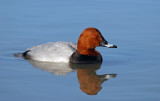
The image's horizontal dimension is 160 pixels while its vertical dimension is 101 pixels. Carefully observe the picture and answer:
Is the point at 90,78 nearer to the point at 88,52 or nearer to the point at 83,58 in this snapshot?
the point at 83,58

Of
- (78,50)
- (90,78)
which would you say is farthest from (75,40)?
(90,78)

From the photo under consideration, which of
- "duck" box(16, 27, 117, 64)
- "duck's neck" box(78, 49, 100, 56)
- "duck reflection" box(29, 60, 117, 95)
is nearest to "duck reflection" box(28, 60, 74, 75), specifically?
"duck reflection" box(29, 60, 117, 95)

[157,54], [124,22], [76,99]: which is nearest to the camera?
[76,99]

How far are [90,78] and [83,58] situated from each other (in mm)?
919

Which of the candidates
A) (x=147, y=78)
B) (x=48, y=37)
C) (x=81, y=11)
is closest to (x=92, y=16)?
(x=81, y=11)

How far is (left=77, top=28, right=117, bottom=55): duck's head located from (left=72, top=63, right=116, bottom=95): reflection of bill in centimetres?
33

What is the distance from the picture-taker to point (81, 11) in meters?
11.0

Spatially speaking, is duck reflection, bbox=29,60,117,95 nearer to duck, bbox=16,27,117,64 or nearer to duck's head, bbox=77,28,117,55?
duck, bbox=16,27,117,64

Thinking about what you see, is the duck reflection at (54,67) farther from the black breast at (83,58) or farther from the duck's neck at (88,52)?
the duck's neck at (88,52)

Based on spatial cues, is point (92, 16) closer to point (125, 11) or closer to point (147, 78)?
point (125, 11)

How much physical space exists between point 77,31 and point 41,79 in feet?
9.03

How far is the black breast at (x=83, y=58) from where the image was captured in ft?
27.2

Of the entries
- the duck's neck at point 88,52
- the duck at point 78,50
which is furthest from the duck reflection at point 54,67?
the duck's neck at point 88,52

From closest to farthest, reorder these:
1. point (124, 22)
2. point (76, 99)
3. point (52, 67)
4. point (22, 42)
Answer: point (76, 99) → point (52, 67) → point (22, 42) → point (124, 22)
